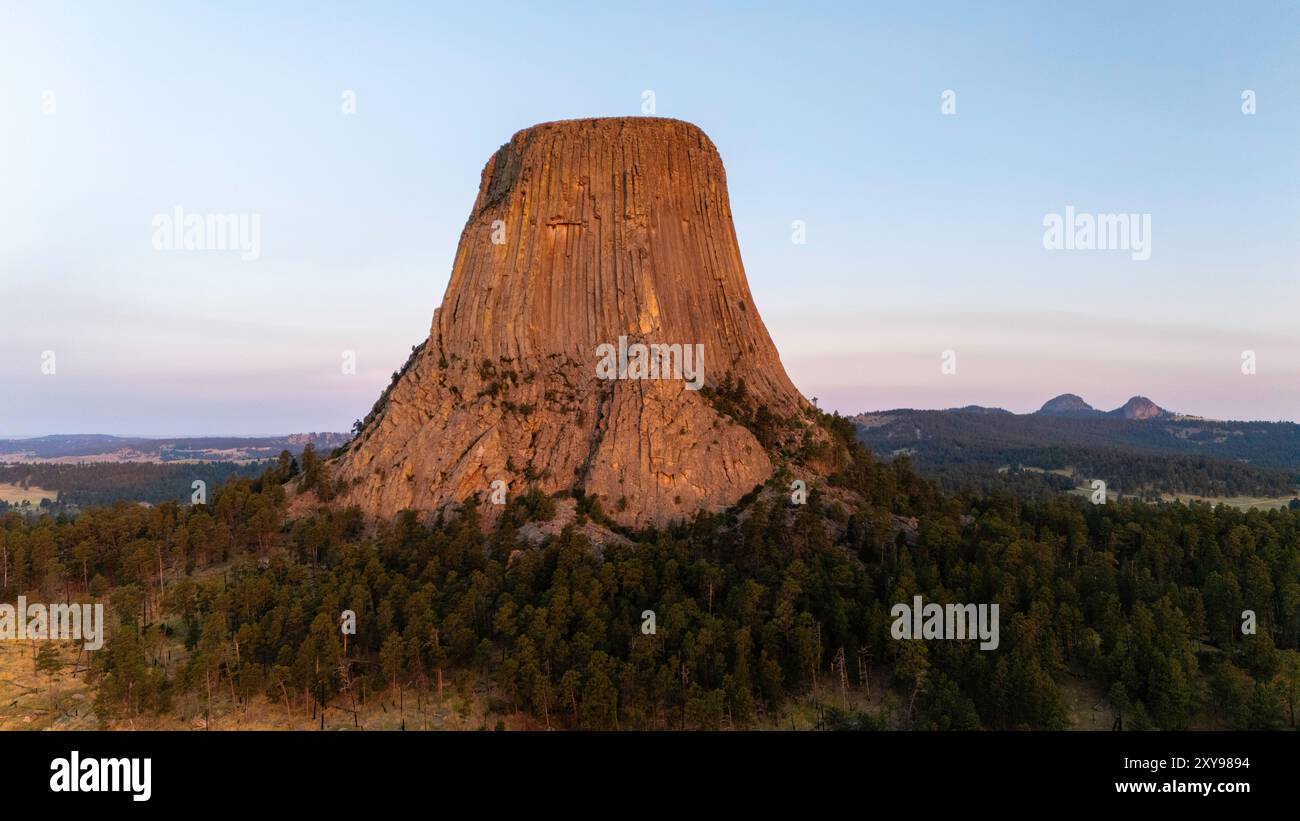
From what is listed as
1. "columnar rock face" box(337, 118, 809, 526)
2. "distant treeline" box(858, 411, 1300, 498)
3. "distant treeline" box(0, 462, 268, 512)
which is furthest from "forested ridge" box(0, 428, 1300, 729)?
"distant treeline" box(0, 462, 268, 512)

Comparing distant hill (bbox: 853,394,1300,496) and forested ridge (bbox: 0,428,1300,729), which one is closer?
forested ridge (bbox: 0,428,1300,729)

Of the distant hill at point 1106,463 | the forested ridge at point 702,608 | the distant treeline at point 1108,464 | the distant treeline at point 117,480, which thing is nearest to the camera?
the forested ridge at point 702,608

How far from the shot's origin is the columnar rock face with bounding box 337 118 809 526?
5109cm

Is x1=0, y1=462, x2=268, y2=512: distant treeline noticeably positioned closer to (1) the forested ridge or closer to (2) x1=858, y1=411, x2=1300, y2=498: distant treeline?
(1) the forested ridge

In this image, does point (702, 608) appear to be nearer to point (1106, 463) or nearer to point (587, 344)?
point (587, 344)

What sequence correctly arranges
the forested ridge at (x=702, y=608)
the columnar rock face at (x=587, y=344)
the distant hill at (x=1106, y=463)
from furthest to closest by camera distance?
the distant hill at (x=1106, y=463), the columnar rock face at (x=587, y=344), the forested ridge at (x=702, y=608)

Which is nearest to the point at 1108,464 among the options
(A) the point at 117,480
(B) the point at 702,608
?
(B) the point at 702,608

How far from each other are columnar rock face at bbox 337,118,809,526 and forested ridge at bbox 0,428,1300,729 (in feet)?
11.5

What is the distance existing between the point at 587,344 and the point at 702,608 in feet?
87.4

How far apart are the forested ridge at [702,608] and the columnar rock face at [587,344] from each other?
3.51 metres

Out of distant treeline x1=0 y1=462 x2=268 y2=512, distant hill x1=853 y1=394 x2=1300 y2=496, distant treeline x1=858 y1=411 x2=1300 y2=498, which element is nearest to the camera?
distant treeline x1=858 y1=411 x2=1300 y2=498

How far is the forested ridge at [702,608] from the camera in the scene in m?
28.9

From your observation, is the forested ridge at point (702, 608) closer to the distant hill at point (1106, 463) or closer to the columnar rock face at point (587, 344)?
the columnar rock face at point (587, 344)

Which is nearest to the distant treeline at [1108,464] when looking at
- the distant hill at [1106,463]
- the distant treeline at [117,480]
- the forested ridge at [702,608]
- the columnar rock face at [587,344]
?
the distant hill at [1106,463]
